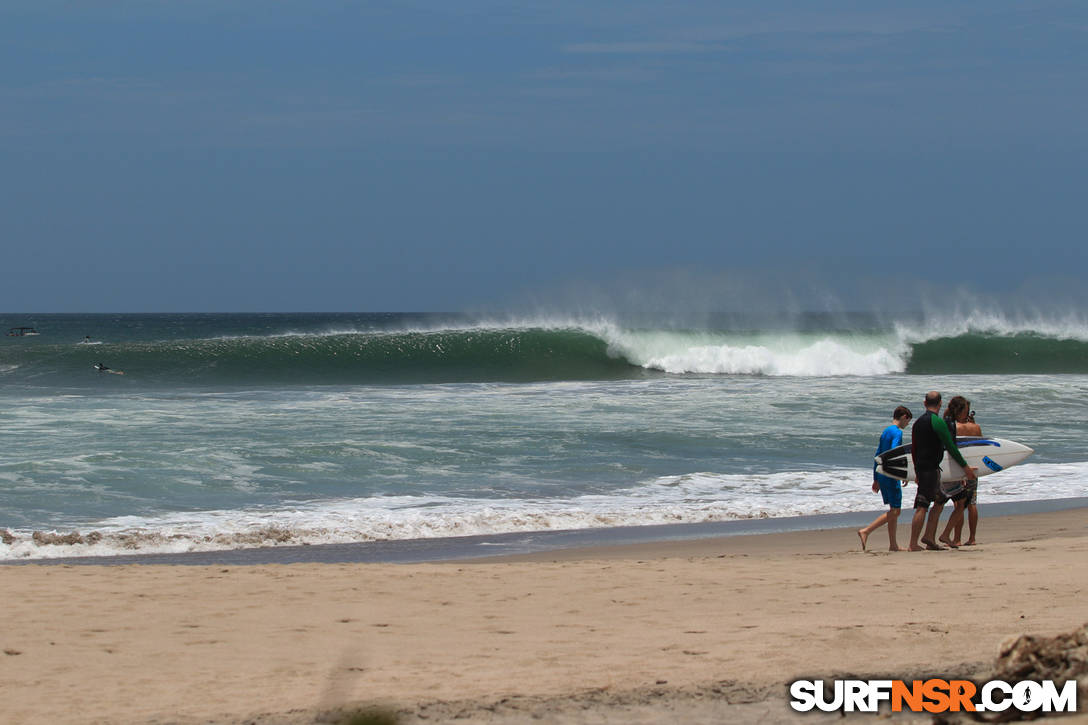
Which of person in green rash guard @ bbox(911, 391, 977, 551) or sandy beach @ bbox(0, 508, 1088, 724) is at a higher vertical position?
person in green rash guard @ bbox(911, 391, 977, 551)

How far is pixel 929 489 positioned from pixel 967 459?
4.40 feet

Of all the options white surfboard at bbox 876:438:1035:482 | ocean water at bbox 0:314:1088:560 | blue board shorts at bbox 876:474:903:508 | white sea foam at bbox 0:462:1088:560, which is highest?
white surfboard at bbox 876:438:1035:482

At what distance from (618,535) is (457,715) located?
5755mm

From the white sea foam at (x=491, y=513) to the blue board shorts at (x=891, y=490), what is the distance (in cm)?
212

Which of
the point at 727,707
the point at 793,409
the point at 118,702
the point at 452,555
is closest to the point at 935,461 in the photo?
the point at 452,555

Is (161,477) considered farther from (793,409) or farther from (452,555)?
(793,409)

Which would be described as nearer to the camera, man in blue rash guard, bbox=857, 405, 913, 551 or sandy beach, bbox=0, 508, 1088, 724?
sandy beach, bbox=0, 508, 1088, 724

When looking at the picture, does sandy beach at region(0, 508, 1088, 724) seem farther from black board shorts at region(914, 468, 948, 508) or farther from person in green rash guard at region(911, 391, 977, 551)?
black board shorts at region(914, 468, 948, 508)

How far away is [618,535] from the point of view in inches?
380

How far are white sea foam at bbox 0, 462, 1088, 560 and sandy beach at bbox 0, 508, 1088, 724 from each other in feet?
4.59

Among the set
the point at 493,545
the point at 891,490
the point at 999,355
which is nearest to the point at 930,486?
the point at 891,490

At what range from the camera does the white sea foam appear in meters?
8.98

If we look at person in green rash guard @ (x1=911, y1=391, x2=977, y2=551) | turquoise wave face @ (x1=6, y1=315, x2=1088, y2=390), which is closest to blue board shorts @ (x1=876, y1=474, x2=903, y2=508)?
person in green rash guard @ (x1=911, y1=391, x2=977, y2=551)

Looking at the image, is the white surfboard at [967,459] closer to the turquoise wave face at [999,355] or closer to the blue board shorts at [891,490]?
the blue board shorts at [891,490]
